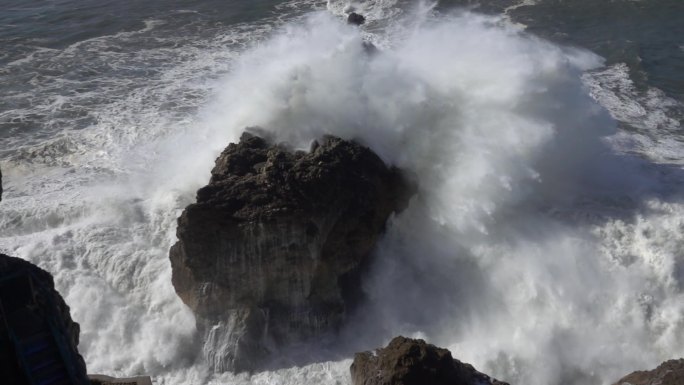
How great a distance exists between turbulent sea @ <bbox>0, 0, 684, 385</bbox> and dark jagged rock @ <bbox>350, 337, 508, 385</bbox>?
6.05ft

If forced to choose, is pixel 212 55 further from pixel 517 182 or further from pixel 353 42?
pixel 517 182

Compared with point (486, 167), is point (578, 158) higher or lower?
lower

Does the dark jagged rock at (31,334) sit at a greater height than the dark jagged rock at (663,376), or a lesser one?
greater

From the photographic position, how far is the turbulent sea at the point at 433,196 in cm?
1384

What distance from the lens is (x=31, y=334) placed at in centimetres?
706

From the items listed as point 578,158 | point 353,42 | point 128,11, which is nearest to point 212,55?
point 128,11

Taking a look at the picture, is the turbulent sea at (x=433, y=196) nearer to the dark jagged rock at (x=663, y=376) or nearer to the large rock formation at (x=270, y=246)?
the large rock formation at (x=270, y=246)

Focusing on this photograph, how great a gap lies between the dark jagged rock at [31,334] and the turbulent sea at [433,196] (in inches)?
257

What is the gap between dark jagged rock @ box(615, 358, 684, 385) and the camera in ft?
36.7

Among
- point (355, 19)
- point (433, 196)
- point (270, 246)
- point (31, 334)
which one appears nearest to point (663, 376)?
point (433, 196)

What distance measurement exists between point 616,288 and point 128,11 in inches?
989

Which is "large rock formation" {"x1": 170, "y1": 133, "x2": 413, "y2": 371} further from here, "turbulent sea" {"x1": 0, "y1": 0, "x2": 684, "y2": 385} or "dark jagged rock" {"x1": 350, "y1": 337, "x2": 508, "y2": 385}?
"dark jagged rock" {"x1": 350, "y1": 337, "x2": 508, "y2": 385}

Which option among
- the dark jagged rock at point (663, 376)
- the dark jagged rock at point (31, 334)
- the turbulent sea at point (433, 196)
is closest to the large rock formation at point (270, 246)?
the turbulent sea at point (433, 196)

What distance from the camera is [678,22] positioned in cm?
2744
